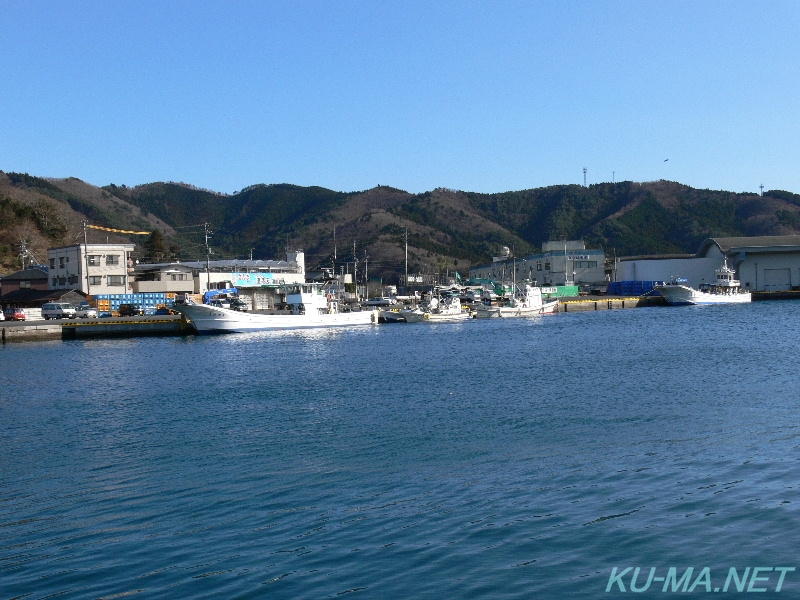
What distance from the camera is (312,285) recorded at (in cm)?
5497

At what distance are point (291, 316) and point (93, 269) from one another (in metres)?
18.7

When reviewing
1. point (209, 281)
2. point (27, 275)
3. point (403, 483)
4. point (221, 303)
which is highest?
point (27, 275)

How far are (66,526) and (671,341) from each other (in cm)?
3109

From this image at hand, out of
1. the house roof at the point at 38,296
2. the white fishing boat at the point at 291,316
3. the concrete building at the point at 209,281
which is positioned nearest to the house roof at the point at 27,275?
the house roof at the point at 38,296

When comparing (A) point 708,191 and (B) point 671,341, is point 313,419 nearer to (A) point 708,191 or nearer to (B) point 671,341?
(B) point 671,341

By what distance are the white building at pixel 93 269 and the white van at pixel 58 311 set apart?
6.68 meters

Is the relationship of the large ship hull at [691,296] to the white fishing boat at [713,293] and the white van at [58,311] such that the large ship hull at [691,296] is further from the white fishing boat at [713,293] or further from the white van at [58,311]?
the white van at [58,311]

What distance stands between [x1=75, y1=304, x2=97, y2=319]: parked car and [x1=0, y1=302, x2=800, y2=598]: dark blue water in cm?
2774

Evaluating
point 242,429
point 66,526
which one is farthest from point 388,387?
point 66,526

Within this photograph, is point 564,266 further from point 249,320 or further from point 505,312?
point 249,320

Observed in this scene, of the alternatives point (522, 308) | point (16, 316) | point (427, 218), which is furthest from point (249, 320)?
point (427, 218)

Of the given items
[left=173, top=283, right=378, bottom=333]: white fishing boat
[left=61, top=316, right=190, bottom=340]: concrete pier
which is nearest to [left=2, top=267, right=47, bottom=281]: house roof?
[left=61, top=316, right=190, bottom=340]: concrete pier

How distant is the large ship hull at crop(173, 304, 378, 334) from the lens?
48.0 m

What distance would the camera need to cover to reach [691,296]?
7144 cm
